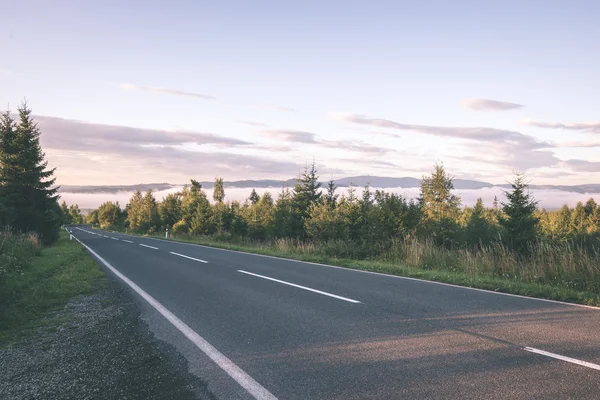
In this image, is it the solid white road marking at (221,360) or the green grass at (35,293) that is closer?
the solid white road marking at (221,360)

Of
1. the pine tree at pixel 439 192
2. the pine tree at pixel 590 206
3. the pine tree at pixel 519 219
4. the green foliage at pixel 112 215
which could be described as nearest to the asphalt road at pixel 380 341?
the pine tree at pixel 519 219

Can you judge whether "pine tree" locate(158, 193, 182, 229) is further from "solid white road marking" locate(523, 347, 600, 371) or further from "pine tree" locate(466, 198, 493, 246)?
"solid white road marking" locate(523, 347, 600, 371)

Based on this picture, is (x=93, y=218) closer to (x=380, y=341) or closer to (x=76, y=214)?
(x=76, y=214)

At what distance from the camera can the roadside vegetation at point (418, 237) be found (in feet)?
31.8

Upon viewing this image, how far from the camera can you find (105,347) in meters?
5.04

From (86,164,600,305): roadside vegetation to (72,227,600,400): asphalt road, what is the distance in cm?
241

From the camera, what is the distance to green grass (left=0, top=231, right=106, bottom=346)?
624cm

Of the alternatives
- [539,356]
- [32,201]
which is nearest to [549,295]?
[539,356]

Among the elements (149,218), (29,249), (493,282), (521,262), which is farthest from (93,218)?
(493,282)

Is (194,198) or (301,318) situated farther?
(194,198)

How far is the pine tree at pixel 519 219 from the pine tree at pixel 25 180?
32565 mm

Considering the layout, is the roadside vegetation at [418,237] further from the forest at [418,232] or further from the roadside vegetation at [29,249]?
the roadside vegetation at [29,249]

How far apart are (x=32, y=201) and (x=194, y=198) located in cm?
2905

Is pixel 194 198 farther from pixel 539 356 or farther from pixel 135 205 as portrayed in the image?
pixel 539 356
